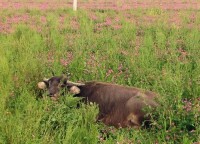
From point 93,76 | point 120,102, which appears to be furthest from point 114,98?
point 93,76

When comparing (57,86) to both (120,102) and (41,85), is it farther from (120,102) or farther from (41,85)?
(120,102)

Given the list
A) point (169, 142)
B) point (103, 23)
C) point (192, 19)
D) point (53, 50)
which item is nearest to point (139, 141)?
point (169, 142)

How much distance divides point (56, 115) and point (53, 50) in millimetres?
4328

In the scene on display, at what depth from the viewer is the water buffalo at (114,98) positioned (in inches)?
207

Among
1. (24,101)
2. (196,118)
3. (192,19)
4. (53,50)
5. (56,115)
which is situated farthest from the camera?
(192,19)

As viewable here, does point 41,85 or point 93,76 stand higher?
point 41,85

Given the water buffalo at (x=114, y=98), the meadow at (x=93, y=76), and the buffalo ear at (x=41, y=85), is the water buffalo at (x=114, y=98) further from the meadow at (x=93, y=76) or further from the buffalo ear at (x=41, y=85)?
the meadow at (x=93, y=76)

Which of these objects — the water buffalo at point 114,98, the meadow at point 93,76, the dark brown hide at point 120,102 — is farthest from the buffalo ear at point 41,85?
the dark brown hide at point 120,102

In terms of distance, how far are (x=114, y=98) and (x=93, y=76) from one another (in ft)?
5.22

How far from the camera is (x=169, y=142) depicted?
4355 mm

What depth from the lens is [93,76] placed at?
7.16 meters

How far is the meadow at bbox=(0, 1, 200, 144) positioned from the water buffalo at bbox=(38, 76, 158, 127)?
0.83 ft

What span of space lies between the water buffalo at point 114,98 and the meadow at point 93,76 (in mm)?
254

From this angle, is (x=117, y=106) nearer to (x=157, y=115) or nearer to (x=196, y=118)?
(x=157, y=115)
